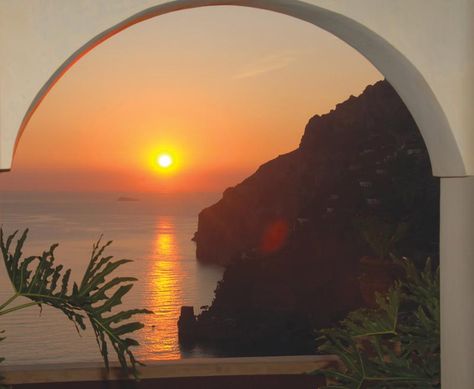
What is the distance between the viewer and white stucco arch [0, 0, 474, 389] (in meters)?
1.91

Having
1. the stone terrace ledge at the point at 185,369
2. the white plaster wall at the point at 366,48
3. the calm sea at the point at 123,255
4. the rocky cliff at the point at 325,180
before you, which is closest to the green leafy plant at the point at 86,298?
the white plaster wall at the point at 366,48

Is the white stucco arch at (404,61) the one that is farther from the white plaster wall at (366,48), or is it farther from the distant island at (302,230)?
the distant island at (302,230)

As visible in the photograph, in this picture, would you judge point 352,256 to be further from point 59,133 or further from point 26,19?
point 26,19

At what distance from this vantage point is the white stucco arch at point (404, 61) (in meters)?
1.91

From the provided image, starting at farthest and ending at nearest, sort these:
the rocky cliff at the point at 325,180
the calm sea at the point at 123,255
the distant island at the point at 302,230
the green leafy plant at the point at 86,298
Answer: the calm sea at the point at 123,255, the distant island at the point at 302,230, the rocky cliff at the point at 325,180, the green leafy plant at the point at 86,298

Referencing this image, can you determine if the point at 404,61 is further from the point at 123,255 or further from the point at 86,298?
the point at 123,255

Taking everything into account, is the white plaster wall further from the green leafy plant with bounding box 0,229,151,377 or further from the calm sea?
the calm sea

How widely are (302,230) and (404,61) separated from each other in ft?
63.5

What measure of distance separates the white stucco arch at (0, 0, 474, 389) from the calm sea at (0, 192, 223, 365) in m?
17.3

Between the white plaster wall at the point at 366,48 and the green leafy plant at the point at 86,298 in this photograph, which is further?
the green leafy plant at the point at 86,298

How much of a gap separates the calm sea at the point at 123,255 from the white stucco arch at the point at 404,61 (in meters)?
17.3

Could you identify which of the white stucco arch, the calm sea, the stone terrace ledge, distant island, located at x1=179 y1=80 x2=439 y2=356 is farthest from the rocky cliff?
the white stucco arch

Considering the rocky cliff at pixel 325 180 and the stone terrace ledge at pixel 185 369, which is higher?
the rocky cliff at pixel 325 180

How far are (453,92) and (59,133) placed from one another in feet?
58.3
